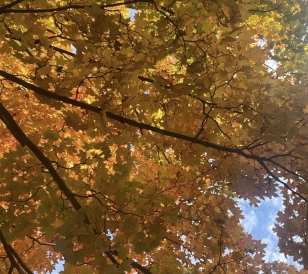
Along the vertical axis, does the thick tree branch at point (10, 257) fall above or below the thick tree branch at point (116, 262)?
below

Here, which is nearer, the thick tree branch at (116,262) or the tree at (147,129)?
the tree at (147,129)

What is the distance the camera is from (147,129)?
9.23 feet

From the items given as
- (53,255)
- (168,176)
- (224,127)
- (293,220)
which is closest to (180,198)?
(168,176)

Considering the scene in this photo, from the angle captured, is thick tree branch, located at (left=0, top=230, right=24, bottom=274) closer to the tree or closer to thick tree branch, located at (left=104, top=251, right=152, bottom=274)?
the tree

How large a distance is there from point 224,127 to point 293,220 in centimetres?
123

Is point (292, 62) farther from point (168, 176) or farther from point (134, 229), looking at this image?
point (134, 229)

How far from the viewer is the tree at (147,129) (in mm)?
2227

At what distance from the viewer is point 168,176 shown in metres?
3.57

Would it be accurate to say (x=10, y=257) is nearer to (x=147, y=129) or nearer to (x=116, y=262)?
(x=116, y=262)

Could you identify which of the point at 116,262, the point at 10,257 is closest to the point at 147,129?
the point at 116,262

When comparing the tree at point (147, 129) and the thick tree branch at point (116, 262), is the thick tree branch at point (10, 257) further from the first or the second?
the thick tree branch at point (116, 262)

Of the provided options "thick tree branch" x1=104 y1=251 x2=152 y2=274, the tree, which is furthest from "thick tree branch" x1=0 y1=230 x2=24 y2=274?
"thick tree branch" x1=104 y1=251 x2=152 y2=274

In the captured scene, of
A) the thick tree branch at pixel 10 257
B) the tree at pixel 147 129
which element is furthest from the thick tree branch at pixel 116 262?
the thick tree branch at pixel 10 257

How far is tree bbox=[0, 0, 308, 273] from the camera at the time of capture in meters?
2.23
